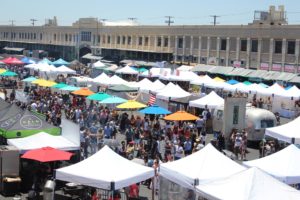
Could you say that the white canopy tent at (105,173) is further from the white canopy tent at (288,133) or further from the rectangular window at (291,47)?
the rectangular window at (291,47)

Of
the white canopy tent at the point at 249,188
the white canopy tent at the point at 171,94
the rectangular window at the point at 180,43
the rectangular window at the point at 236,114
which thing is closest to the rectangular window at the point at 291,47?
the rectangular window at the point at 180,43

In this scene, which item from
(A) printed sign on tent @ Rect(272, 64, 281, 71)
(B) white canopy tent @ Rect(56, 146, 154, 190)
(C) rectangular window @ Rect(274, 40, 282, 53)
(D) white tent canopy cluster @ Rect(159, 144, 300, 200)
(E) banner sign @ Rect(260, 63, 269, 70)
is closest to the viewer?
Answer: (D) white tent canopy cluster @ Rect(159, 144, 300, 200)

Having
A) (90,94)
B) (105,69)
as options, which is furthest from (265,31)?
(90,94)

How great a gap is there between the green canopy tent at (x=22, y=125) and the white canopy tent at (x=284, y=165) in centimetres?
676

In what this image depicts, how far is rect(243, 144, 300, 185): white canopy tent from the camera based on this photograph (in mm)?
12586

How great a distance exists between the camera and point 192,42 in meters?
61.5

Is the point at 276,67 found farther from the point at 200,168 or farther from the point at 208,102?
the point at 200,168

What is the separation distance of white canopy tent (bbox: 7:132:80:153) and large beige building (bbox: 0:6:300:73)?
3541 cm

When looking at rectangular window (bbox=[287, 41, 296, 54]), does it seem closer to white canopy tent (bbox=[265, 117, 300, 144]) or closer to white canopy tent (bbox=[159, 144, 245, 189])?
A: white canopy tent (bbox=[265, 117, 300, 144])

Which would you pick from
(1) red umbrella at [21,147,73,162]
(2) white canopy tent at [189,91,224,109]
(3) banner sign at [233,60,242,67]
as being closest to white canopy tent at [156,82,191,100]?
(2) white canopy tent at [189,91,224,109]

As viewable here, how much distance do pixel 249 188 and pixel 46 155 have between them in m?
6.22

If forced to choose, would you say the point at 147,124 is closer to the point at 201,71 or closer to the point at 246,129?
the point at 246,129

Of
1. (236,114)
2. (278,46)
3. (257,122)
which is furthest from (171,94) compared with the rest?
(278,46)

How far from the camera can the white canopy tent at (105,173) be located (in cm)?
1172
